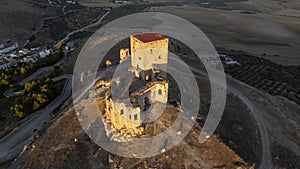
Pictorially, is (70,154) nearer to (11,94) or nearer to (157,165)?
(157,165)

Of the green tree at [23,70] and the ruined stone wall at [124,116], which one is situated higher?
the ruined stone wall at [124,116]

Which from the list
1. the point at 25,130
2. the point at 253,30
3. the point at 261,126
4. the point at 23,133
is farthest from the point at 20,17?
the point at 261,126

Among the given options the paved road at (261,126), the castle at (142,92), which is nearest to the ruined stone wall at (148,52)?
the castle at (142,92)

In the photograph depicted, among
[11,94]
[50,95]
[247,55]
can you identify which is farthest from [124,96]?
[247,55]

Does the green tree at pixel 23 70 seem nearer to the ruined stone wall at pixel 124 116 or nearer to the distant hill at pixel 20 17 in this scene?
the ruined stone wall at pixel 124 116

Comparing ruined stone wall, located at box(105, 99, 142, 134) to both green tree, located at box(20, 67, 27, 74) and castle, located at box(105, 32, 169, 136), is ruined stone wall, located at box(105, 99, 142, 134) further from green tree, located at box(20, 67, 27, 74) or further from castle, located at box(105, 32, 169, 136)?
green tree, located at box(20, 67, 27, 74)

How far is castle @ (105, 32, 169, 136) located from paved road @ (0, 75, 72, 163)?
1328 cm

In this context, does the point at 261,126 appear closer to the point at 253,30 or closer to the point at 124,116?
the point at 124,116

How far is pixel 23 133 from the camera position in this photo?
39.4 meters

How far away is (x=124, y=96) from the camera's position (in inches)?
1366

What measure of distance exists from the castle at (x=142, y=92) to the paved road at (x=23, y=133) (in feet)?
43.6

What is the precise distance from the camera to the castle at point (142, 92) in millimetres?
31288

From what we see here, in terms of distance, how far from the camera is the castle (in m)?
31.3

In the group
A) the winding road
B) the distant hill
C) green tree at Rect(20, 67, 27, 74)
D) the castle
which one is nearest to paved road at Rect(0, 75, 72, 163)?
the winding road
